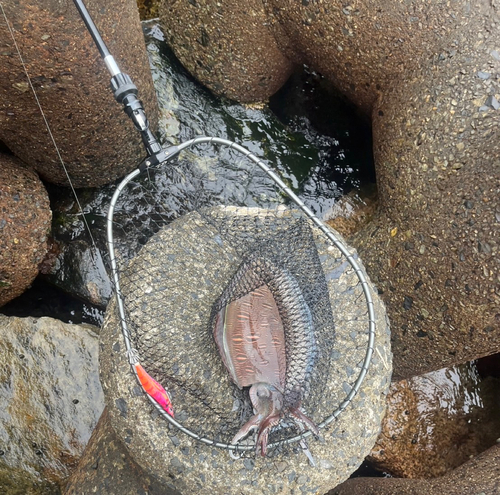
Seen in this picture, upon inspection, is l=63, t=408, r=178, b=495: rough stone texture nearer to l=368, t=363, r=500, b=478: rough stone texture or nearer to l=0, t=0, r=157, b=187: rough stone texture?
l=0, t=0, r=157, b=187: rough stone texture

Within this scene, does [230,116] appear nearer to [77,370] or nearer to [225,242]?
[225,242]

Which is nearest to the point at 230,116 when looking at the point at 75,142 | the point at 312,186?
the point at 312,186

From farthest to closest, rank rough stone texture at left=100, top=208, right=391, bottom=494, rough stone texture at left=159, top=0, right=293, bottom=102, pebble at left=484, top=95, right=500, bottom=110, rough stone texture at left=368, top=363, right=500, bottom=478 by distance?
rough stone texture at left=368, top=363, right=500, bottom=478
rough stone texture at left=159, top=0, right=293, bottom=102
pebble at left=484, top=95, right=500, bottom=110
rough stone texture at left=100, top=208, right=391, bottom=494

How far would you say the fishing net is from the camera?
202cm

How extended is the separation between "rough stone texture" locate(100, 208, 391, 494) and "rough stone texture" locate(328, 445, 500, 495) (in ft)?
3.21

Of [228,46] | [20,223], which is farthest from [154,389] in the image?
[228,46]

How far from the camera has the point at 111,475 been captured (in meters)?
2.30

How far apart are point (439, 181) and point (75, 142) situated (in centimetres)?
206

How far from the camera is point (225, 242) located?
238 centimetres

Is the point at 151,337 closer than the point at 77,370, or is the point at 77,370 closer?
the point at 151,337

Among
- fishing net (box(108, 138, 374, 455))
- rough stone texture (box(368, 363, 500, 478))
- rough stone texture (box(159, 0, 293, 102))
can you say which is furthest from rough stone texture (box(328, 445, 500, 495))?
rough stone texture (box(159, 0, 293, 102))

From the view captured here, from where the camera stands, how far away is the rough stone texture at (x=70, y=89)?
6.72 ft

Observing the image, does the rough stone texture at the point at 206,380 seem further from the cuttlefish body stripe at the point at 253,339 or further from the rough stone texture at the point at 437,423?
the rough stone texture at the point at 437,423

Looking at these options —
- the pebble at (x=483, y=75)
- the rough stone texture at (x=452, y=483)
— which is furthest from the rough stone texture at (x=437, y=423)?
the pebble at (x=483, y=75)
